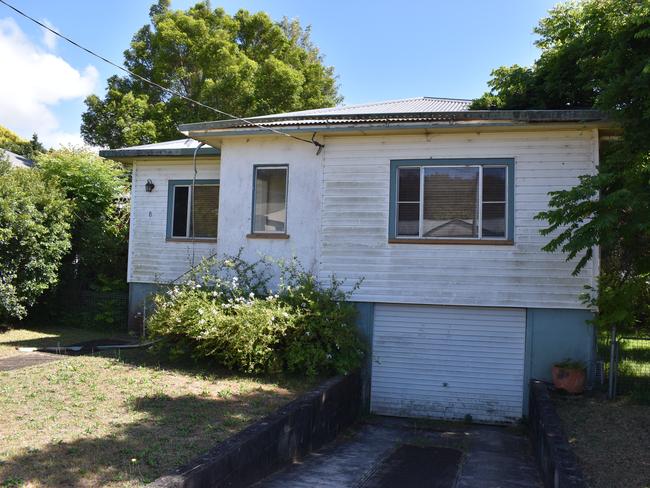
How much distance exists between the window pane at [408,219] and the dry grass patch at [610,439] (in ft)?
11.6

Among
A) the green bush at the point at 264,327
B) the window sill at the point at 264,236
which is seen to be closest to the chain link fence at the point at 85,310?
the green bush at the point at 264,327

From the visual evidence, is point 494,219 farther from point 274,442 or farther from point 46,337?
point 46,337

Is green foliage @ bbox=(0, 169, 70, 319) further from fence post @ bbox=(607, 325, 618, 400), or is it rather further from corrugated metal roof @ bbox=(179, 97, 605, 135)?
fence post @ bbox=(607, 325, 618, 400)

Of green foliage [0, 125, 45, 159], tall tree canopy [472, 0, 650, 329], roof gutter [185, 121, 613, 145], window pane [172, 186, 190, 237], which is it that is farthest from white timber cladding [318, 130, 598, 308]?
green foliage [0, 125, 45, 159]

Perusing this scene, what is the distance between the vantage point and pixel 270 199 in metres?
11.1

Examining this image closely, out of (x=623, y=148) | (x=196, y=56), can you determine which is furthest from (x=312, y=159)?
(x=196, y=56)

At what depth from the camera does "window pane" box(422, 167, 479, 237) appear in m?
9.97

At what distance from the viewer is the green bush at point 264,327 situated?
8.77m

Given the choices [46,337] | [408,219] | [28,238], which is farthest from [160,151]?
[408,219]

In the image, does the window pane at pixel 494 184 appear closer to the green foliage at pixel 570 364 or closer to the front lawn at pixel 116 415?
the green foliage at pixel 570 364

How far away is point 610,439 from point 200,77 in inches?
974

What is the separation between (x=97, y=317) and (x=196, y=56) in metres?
16.9

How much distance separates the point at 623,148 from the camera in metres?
8.06

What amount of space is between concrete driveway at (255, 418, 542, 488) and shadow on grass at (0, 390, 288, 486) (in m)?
0.82
